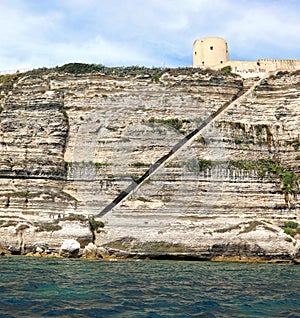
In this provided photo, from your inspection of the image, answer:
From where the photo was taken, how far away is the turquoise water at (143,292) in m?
12.0

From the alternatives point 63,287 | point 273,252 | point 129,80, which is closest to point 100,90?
point 129,80

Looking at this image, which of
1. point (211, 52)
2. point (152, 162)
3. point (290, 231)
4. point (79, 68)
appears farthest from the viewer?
point (211, 52)

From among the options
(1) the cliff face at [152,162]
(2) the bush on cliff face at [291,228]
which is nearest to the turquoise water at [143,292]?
(1) the cliff face at [152,162]

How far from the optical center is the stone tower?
47562 millimetres

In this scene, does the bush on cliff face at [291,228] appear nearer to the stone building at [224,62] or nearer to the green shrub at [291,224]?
the green shrub at [291,224]

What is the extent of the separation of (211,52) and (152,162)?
56.4ft

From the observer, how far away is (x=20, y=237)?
29094 mm

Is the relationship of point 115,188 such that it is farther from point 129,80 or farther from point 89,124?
point 129,80

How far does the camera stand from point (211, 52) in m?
47.7

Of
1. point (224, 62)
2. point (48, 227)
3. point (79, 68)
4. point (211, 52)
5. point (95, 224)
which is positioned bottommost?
point (48, 227)

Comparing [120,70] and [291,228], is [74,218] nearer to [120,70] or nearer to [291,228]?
[291,228]

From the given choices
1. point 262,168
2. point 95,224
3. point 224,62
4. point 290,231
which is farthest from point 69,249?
point 224,62

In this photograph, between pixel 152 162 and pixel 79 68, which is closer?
pixel 152 162

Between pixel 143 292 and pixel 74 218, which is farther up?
pixel 74 218
